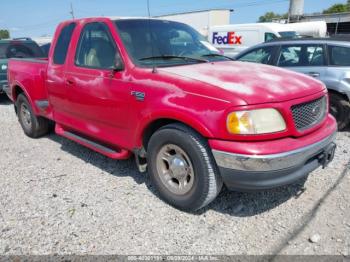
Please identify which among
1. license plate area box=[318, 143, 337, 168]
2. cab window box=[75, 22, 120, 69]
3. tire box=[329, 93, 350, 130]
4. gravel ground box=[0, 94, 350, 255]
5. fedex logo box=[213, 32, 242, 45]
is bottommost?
gravel ground box=[0, 94, 350, 255]

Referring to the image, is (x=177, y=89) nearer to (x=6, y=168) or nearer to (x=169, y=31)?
(x=169, y=31)

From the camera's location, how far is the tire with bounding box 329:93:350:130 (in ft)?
18.0

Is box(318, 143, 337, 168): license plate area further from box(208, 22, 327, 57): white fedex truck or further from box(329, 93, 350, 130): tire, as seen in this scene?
box(208, 22, 327, 57): white fedex truck

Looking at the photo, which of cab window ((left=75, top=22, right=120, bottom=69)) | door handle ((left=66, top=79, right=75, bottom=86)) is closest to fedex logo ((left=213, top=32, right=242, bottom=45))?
cab window ((left=75, top=22, right=120, bottom=69))

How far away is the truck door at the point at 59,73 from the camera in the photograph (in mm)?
4258

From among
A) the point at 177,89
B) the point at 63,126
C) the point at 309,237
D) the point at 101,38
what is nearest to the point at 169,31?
the point at 101,38

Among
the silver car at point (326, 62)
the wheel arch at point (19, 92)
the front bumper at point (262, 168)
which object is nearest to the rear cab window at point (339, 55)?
the silver car at point (326, 62)

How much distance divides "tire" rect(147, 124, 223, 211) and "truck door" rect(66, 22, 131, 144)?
21.4 inches

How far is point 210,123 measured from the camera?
267cm

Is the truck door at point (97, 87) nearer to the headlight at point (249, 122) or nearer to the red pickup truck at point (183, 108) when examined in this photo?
the red pickup truck at point (183, 108)

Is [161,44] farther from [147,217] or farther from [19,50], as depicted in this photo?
[19,50]

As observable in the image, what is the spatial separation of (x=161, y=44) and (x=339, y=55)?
3.70 metres

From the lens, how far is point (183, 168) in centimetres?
310

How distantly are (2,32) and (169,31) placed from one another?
10865 centimetres
